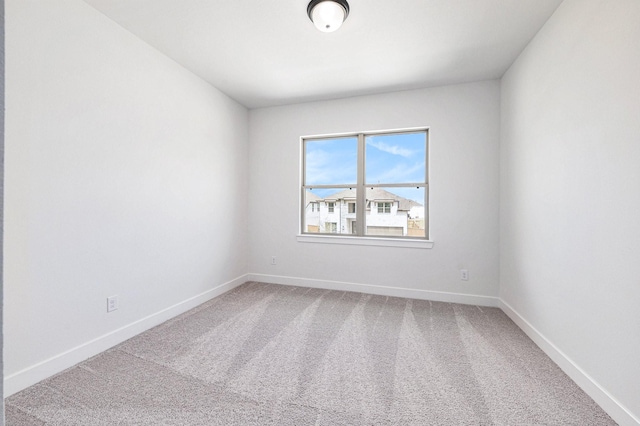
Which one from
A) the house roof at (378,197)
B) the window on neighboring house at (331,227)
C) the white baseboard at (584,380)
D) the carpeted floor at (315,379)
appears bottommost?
the carpeted floor at (315,379)

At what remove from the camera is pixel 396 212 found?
3836 mm

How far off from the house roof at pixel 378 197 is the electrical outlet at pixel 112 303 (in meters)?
2.64

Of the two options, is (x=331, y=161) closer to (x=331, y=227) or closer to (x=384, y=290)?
(x=331, y=227)

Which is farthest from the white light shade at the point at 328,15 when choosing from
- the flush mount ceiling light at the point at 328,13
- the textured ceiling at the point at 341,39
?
the textured ceiling at the point at 341,39

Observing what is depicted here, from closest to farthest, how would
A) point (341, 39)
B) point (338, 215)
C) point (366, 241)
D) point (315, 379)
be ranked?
point (315, 379), point (341, 39), point (366, 241), point (338, 215)

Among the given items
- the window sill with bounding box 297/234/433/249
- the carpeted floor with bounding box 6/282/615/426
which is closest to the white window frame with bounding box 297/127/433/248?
the window sill with bounding box 297/234/433/249

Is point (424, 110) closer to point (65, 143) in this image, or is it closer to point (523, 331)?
point (523, 331)

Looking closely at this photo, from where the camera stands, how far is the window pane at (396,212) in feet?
12.2

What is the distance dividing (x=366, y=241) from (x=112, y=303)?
8.92 feet

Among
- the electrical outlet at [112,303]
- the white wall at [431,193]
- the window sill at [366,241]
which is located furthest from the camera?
the window sill at [366,241]

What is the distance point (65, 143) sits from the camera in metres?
2.02

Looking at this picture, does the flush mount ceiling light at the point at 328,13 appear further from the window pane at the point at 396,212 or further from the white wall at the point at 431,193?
the window pane at the point at 396,212

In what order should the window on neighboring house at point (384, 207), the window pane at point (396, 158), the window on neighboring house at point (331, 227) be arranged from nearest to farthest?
the window pane at point (396, 158), the window on neighboring house at point (384, 207), the window on neighboring house at point (331, 227)

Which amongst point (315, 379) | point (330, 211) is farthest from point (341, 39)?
point (315, 379)
